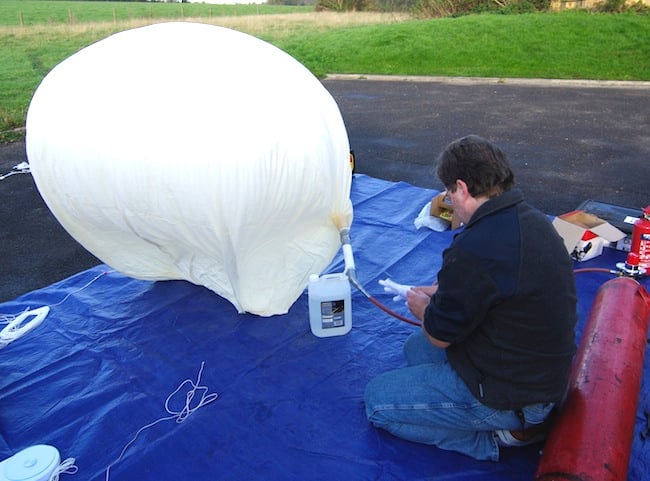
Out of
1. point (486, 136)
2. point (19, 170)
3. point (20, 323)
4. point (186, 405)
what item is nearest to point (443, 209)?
point (186, 405)

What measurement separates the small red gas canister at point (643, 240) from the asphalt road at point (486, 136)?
1434 mm

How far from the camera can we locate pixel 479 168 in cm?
195

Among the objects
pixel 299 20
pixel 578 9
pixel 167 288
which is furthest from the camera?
pixel 299 20

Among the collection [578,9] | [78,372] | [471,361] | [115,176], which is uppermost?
[578,9]

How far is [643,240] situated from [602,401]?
1.73m

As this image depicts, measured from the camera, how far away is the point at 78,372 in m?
2.90

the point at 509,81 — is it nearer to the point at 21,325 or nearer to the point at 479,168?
the point at 479,168

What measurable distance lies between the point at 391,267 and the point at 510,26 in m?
12.8

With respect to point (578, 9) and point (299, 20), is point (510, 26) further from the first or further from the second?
point (299, 20)

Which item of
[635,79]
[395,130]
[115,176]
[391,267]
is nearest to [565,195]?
[391,267]

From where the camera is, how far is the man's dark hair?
76.8 inches

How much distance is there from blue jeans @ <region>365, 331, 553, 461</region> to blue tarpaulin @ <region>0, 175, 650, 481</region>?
0.07 m

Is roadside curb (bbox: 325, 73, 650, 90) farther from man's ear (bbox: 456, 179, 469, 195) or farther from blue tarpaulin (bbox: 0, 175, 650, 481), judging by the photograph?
man's ear (bbox: 456, 179, 469, 195)

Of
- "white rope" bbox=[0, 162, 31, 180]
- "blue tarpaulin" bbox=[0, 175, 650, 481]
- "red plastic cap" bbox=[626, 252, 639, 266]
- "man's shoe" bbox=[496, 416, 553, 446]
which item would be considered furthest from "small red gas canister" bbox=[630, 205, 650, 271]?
"white rope" bbox=[0, 162, 31, 180]
